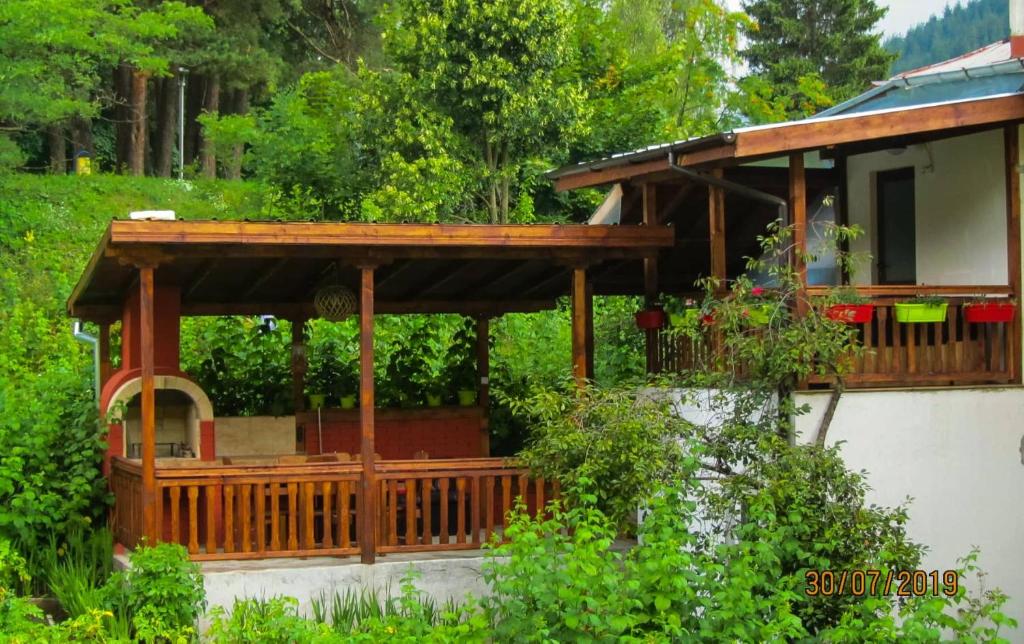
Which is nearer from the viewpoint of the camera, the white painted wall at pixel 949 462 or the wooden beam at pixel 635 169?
the white painted wall at pixel 949 462

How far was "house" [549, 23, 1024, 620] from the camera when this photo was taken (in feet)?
33.7

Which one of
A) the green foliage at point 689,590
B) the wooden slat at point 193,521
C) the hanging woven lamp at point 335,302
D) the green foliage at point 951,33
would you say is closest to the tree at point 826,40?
the green foliage at point 951,33

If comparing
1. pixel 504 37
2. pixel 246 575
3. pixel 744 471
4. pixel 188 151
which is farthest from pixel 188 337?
pixel 188 151

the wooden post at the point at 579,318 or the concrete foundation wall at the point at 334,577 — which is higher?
the wooden post at the point at 579,318

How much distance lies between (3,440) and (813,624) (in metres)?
7.74

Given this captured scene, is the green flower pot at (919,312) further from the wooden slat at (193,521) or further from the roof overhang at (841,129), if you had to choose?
the wooden slat at (193,521)

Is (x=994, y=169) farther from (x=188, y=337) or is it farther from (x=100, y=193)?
(x=100, y=193)

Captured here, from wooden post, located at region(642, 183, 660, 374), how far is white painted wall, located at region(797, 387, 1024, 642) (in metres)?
2.67

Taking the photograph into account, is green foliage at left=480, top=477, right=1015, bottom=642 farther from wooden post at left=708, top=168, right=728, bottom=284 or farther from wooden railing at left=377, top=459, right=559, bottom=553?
wooden post at left=708, top=168, right=728, bottom=284

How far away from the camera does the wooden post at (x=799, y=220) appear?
398 inches

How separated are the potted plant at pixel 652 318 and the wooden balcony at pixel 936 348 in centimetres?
127

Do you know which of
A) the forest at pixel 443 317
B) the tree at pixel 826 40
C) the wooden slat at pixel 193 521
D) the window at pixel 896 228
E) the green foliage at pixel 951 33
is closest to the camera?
the forest at pixel 443 317

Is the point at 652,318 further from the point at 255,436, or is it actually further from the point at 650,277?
the point at 255,436

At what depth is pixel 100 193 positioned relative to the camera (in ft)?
101
